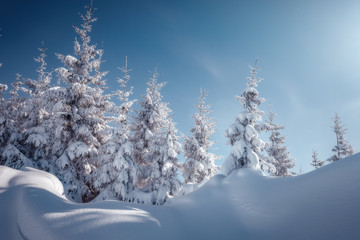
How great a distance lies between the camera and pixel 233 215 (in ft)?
14.5

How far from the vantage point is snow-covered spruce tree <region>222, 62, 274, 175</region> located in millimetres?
9898

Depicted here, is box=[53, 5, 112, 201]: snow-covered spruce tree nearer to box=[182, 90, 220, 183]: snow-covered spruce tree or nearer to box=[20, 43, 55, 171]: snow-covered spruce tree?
box=[20, 43, 55, 171]: snow-covered spruce tree

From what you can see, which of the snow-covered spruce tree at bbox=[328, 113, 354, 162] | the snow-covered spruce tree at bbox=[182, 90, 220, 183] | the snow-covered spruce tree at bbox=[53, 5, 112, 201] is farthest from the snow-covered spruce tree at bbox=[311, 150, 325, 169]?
the snow-covered spruce tree at bbox=[53, 5, 112, 201]

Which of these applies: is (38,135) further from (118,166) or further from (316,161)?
(316,161)

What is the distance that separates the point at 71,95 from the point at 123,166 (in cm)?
715

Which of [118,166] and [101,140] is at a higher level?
[101,140]

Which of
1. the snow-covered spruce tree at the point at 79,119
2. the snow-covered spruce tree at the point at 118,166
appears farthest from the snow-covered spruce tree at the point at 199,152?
the snow-covered spruce tree at the point at 79,119

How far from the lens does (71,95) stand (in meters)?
13.4

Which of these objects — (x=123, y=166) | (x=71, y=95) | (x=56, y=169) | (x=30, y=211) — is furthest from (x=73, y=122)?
(x=30, y=211)

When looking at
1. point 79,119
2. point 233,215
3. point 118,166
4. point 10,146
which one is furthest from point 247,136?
point 10,146

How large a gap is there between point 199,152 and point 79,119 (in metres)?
11.3

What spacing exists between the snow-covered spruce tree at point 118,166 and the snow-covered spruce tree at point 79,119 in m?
1.02

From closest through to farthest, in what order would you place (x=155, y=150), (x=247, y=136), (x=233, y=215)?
(x=233, y=215) → (x=247, y=136) → (x=155, y=150)

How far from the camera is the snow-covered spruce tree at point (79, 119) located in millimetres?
12242
